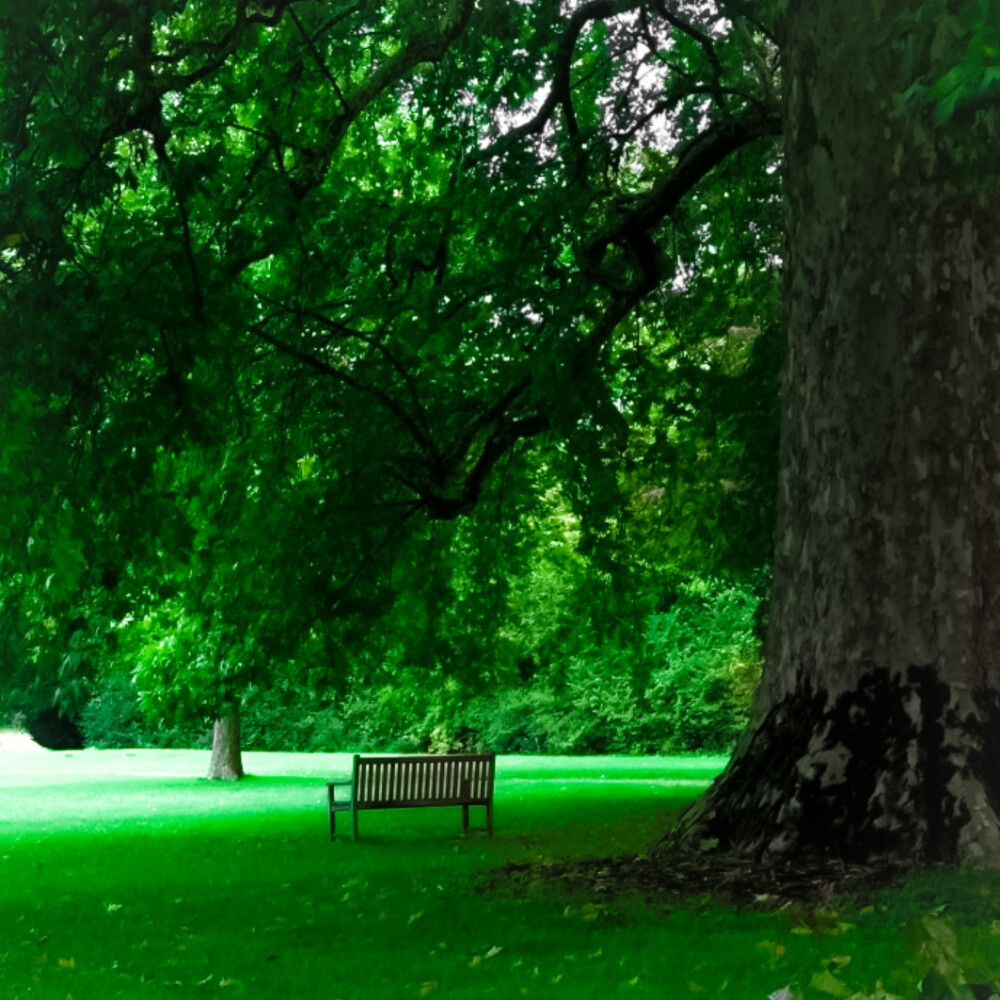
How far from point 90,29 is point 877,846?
6.67m

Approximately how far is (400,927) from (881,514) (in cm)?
368

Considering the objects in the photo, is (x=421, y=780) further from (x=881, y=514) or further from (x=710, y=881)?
(x=881, y=514)

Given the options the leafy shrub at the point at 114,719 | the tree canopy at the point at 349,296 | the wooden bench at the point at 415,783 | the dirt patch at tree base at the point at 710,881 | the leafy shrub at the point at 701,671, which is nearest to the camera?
the dirt patch at tree base at the point at 710,881

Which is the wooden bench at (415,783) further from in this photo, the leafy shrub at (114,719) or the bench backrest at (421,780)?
the leafy shrub at (114,719)

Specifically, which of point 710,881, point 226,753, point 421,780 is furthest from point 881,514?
point 226,753

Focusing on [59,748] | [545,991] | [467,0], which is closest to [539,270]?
[467,0]

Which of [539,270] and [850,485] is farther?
[539,270]

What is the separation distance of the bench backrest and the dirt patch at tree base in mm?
6008

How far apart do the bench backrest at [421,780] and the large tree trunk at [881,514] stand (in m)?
6.52

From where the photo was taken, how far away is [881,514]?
840cm

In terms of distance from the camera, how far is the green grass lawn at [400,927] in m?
6.10

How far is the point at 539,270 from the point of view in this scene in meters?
14.1

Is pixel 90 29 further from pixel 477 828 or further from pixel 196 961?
pixel 477 828

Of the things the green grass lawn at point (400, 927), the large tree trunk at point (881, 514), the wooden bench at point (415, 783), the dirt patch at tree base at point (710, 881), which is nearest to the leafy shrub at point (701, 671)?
the green grass lawn at point (400, 927)
